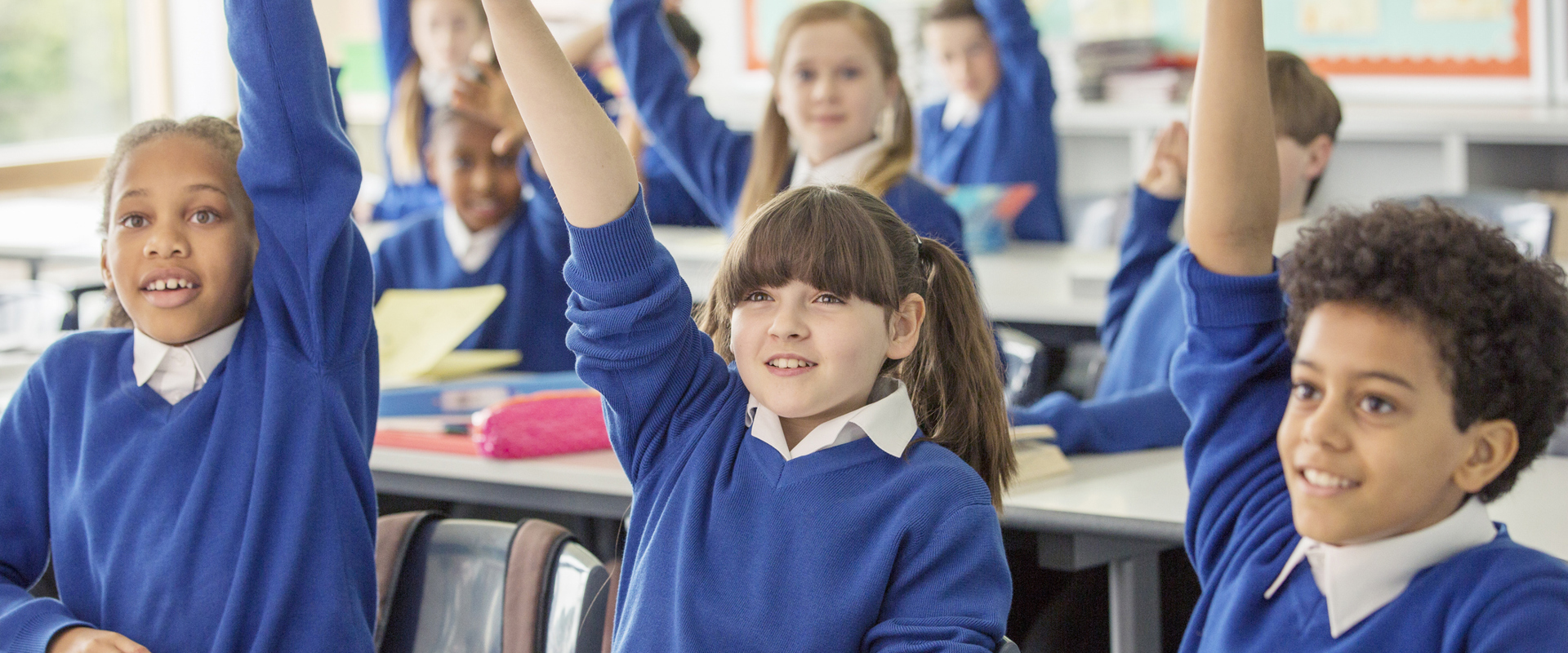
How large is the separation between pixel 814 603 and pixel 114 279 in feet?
2.45

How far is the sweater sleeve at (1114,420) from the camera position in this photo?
1848mm

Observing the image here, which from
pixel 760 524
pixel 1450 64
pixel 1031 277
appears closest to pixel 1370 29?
pixel 1450 64

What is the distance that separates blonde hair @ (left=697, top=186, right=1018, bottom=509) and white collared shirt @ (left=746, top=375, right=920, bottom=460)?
0.07 m

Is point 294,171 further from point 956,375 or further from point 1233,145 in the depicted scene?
point 1233,145

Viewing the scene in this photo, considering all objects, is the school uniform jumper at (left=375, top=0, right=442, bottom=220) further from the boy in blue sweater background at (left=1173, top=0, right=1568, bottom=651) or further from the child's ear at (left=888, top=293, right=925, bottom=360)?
the boy in blue sweater background at (left=1173, top=0, right=1568, bottom=651)

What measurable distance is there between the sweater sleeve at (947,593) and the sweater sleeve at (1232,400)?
209 millimetres

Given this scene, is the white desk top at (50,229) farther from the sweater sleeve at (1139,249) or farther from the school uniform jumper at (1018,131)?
the sweater sleeve at (1139,249)

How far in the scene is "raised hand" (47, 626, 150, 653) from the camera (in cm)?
121

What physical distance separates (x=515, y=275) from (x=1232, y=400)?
5.62 ft

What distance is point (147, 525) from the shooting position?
4.19ft

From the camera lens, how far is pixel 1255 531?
1.15m

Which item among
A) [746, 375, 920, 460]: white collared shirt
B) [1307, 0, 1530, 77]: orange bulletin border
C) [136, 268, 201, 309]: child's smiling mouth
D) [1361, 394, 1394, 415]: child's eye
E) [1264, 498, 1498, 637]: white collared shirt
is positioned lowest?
[1264, 498, 1498, 637]: white collared shirt

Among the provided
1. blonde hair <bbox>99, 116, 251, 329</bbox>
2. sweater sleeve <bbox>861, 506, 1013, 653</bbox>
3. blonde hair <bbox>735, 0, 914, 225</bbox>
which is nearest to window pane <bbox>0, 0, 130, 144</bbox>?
blonde hair <bbox>735, 0, 914, 225</bbox>

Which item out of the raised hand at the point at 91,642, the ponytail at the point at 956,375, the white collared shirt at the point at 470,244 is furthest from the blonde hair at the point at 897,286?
the white collared shirt at the point at 470,244
